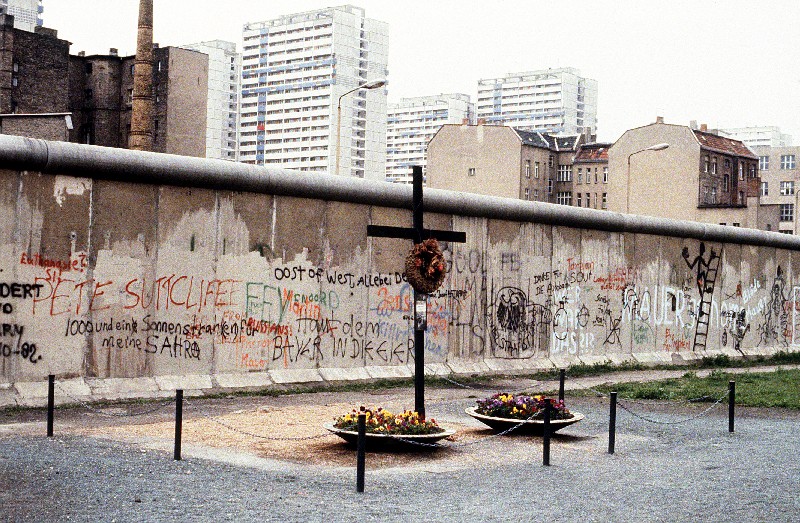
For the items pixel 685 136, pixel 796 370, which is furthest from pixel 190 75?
pixel 796 370

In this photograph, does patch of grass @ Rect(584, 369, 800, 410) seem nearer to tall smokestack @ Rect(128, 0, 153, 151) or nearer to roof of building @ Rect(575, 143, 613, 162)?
tall smokestack @ Rect(128, 0, 153, 151)

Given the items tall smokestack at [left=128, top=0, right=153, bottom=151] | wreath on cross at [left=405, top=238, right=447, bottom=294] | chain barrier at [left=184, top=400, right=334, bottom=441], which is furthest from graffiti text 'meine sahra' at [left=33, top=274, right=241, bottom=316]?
tall smokestack at [left=128, top=0, right=153, bottom=151]

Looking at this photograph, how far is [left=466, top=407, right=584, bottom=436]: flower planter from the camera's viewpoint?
50.9 ft

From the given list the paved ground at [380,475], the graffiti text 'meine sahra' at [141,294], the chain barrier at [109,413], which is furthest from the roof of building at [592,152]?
the chain barrier at [109,413]

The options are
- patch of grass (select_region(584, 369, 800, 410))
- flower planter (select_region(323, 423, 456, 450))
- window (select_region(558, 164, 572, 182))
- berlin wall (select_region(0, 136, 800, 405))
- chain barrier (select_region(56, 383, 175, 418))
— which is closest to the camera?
flower planter (select_region(323, 423, 456, 450))

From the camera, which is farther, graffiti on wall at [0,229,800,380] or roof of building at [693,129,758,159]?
roof of building at [693,129,758,159]

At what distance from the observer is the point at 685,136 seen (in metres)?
93.2

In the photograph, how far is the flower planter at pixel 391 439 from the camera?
539 inches

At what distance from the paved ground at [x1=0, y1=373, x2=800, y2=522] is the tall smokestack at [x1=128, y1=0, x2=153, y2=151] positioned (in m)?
33.1

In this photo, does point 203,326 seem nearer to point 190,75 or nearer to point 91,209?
point 91,209

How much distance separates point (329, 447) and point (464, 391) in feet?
29.2

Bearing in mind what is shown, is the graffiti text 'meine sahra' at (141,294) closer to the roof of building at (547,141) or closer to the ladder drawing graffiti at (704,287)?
the ladder drawing graffiti at (704,287)

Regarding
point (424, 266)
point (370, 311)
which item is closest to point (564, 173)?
point (370, 311)

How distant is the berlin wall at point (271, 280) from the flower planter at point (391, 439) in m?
6.27
